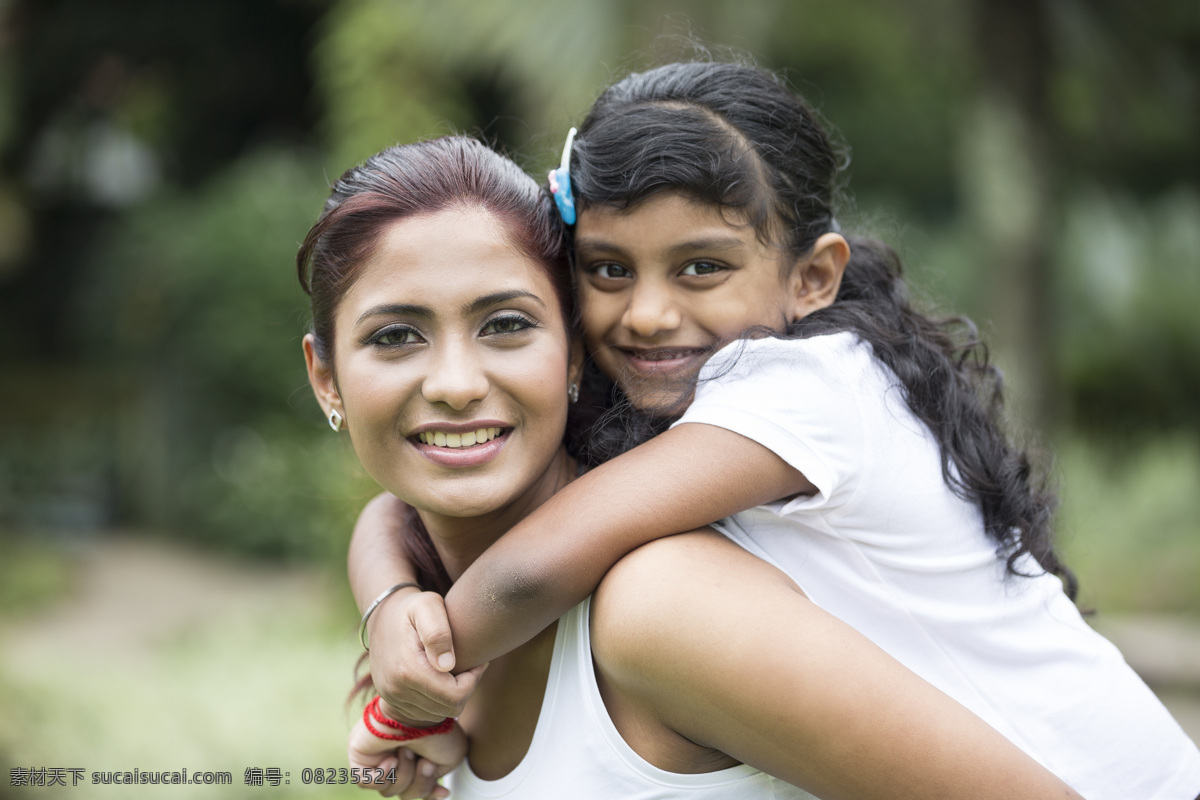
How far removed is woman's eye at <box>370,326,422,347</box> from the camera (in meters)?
1.71

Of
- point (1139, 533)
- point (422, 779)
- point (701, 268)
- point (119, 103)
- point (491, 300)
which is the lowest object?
point (422, 779)

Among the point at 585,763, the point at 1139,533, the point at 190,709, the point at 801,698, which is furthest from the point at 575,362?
the point at 1139,533

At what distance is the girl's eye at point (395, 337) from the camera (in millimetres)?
1709

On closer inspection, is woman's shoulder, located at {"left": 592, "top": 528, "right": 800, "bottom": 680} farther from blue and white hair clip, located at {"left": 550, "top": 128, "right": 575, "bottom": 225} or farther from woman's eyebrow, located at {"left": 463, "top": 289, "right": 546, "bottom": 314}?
blue and white hair clip, located at {"left": 550, "top": 128, "right": 575, "bottom": 225}

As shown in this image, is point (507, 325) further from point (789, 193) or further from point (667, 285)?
point (789, 193)

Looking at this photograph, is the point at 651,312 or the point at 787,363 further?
the point at 651,312

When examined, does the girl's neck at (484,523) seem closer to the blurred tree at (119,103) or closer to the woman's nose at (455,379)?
the woman's nose at (455,379)

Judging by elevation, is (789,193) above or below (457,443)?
above

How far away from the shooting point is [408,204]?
68.2 inches

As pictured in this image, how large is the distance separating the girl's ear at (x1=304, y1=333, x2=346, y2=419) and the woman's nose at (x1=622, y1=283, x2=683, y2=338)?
0.54m

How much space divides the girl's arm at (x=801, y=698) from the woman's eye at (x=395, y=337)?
0.55 m

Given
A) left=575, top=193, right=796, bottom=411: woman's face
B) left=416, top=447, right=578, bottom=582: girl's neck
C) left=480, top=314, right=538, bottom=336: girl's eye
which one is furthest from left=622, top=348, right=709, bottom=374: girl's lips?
left=480, top=314, right=538, bottom=336: girl's eye

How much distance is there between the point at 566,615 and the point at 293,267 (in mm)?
9019

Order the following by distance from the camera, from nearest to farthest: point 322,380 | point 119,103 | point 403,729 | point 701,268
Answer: point 403,729
point 322,380
point 701,268
point 119,103
